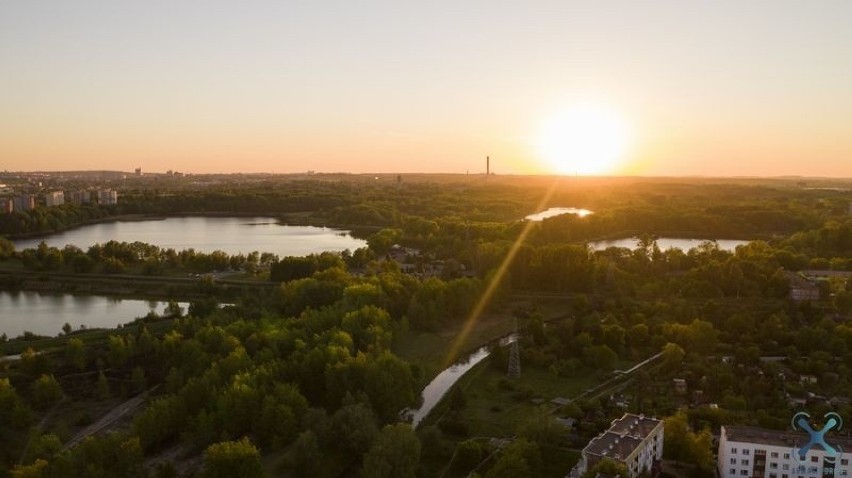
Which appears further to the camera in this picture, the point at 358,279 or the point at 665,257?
the point at 665,257

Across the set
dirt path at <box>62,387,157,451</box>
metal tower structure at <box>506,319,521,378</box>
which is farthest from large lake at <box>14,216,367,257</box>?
metal tower structure at <box>506,319,521,378</box>

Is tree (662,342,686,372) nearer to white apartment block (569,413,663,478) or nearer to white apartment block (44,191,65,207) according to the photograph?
white apartment block (569,413,663,478)

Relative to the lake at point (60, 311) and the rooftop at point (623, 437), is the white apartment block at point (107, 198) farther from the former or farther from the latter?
the rooftop at point (623, 437)

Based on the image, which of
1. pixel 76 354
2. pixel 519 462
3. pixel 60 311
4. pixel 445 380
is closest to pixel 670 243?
pixel 445 380

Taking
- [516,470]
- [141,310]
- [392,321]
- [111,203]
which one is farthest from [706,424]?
[111,203]

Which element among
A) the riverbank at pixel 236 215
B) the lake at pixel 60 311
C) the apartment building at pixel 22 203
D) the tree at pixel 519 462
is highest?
the apartment building at pixel 22 203

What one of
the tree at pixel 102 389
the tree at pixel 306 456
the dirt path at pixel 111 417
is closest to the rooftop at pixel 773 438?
the tree at pixel 306 456

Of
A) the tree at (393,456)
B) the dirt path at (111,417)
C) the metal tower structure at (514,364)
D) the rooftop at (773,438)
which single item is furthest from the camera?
the metal tower structure at (514,364)

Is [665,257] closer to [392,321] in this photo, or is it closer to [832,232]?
[832,232]
